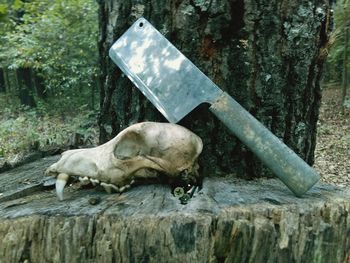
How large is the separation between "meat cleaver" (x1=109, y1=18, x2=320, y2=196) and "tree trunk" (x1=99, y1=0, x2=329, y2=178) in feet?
0.24

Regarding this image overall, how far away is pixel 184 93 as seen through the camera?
4.64ft

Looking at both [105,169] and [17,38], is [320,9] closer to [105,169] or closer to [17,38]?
[105,169]

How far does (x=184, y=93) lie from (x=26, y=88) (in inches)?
490

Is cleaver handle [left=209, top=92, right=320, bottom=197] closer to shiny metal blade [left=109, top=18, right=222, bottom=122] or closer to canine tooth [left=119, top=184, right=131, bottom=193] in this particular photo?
shiny metal blade [left=109, top=18, right=222, bottom=122]

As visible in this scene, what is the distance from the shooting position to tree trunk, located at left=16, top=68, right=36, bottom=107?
42.0ft

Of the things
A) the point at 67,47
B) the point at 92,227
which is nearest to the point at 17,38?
the point at 67,47

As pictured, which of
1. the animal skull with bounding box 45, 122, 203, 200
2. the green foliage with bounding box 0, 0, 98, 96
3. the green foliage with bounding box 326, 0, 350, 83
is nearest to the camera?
the animal skull with bounding box 45, 122, 203, 200

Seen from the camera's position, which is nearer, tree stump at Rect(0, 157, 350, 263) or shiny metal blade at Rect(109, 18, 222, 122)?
tree stump at Rect(0, 157, 350, 263)

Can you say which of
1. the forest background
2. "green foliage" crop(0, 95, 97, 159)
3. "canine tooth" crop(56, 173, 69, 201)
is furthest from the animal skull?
the forest background

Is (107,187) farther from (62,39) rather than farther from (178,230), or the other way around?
(62,39)

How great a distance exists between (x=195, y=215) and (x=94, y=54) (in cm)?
838

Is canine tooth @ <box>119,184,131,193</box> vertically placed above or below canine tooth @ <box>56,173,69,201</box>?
below

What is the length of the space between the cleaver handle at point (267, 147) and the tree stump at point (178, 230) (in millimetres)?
65

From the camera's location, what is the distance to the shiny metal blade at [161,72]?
140cm
